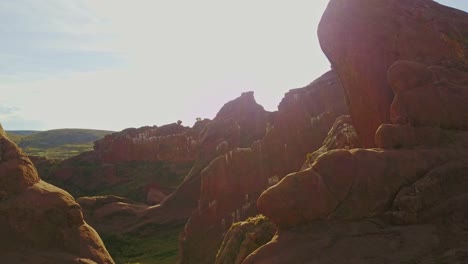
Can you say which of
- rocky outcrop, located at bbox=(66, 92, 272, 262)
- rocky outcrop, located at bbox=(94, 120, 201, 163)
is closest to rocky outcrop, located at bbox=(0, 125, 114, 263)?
rocky outcrop, located at bbox=(66, 92, 272, 262)

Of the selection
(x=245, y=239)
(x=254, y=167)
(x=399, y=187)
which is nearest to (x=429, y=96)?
(x=399, y=187)

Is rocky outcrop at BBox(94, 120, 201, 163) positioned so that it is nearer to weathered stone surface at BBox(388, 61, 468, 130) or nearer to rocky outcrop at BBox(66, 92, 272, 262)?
rocky outcrop at BBox(66, 92, 272, 262)

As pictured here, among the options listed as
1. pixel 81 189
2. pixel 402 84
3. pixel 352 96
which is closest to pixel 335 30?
pixel 352 96

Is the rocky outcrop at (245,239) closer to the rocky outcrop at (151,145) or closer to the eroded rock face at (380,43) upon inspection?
the eroded rock face at (380,43)

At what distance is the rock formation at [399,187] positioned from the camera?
51.0 feet

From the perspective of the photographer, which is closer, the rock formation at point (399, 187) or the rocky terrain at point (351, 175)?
the rock formation at point (399, 187)

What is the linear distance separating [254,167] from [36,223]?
25639 millimetres

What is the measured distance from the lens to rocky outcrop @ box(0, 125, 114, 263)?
21.4m

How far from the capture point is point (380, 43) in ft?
91.6

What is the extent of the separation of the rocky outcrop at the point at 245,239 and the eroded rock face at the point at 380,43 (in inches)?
369

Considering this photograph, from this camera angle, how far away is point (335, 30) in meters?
30.5

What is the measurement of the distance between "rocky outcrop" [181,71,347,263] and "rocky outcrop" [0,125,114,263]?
1494cm

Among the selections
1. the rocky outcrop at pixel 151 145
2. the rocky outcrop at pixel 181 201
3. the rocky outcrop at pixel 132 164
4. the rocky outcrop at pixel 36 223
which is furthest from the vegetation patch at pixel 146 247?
the rocky outcrop at pixel 151 145

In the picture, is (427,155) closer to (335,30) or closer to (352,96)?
(352,96)
